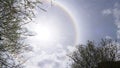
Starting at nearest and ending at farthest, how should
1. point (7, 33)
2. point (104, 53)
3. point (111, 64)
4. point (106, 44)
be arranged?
1. point (7, 33)
2. point (111, 64)
3. point (104, 53)
4. point (106, 44)

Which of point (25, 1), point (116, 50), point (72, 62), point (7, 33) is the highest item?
point (116, 50)

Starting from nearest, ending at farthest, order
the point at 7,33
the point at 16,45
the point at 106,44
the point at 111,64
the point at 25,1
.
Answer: the point at 25,1, the point at 7,33, the point at 16,45, the point at 111,64, the point at 106,44

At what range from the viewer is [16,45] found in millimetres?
13766

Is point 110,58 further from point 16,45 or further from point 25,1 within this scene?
point 25,1

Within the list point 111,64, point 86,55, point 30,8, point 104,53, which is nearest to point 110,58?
point 104,53

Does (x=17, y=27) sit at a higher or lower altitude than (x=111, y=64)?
lower

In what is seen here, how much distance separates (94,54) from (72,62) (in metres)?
5.44

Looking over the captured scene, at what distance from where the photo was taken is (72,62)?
190ft

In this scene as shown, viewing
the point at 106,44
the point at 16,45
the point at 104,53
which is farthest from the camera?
the point at 106,44

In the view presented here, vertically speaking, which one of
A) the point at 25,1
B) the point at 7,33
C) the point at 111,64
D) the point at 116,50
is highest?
the point at 116,50

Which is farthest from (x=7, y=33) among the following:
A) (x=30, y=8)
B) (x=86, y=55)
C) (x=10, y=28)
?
(x=86, y=55)

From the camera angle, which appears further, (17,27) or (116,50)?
(116,50)

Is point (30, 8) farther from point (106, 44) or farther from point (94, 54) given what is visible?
point (106, 44)

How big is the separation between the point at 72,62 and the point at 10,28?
46309 millimetres
